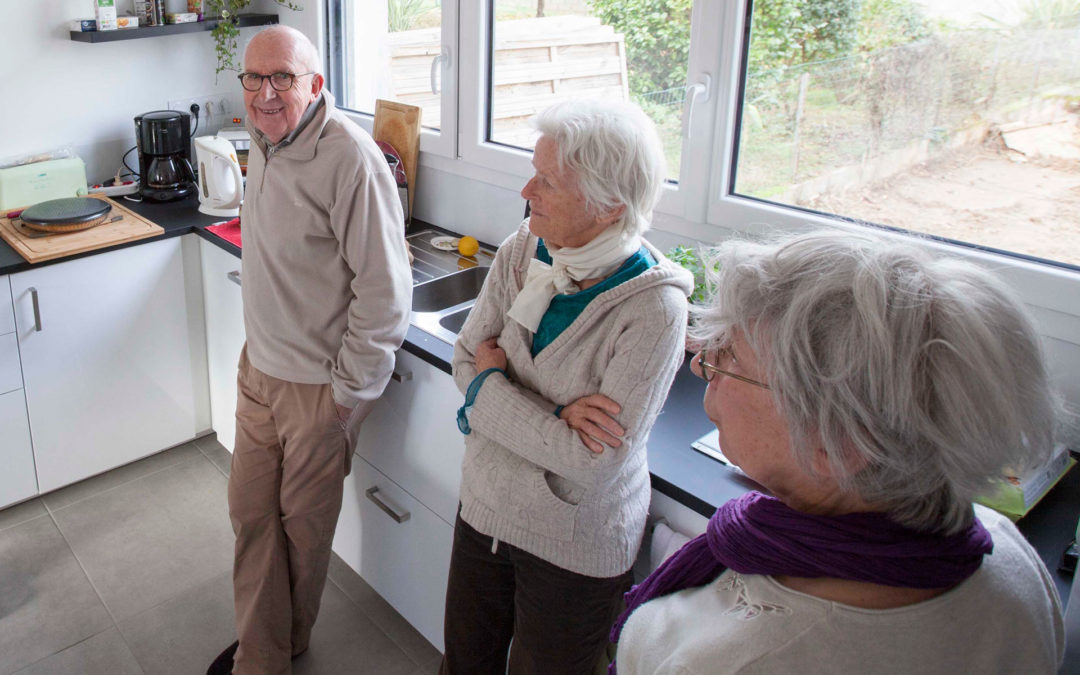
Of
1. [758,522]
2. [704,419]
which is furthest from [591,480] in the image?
[758,522]

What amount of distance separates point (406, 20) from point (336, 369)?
1.36m

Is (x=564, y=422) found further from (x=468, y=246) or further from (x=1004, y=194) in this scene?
(x=468, y=246)

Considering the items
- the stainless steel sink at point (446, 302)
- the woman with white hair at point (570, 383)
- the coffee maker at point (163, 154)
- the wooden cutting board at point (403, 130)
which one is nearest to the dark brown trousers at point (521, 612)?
the woman with white hair at point (570, 383)

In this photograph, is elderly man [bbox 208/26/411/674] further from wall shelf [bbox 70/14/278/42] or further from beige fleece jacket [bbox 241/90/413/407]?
wall shelf [bbox 70/14/278/42]

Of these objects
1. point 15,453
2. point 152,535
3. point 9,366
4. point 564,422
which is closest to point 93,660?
point 152,535

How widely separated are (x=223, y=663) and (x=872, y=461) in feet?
6.13

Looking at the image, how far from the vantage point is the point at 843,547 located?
83 cm

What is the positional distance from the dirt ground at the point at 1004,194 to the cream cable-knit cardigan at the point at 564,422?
2.05ft

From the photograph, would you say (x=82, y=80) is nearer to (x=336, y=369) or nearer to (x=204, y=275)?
(x=204, y=275)

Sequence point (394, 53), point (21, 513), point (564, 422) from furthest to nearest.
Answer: point (394, 53) → point (21, 513) → point (564, 422)

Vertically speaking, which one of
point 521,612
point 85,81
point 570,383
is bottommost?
point 521,612

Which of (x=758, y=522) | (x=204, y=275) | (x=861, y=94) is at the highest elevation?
(x=861, y=94)

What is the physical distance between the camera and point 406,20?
2730 millimetres

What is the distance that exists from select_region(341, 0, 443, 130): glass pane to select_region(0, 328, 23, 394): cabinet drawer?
1.32m
